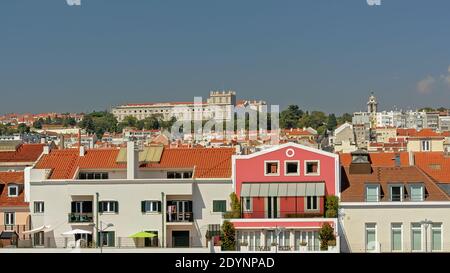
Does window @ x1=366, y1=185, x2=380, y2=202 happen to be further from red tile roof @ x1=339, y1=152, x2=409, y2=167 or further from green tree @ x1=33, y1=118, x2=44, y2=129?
→ green tree @ x1=33, y1=118, x2=44, y2=129

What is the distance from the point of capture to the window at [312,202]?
941 centimetres

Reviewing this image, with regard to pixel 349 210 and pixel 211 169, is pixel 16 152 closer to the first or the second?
pixel 211 169

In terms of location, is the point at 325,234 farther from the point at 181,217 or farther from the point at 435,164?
the point at 435,164

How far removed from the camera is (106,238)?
9953mm

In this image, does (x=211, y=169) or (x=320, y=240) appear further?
(x=211, y=169)

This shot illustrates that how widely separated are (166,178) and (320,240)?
2605 mm

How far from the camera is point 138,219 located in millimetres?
10086

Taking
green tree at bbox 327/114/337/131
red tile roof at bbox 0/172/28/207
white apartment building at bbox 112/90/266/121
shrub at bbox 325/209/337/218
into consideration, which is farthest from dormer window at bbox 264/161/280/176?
green tree at bbox 327/114/337/131

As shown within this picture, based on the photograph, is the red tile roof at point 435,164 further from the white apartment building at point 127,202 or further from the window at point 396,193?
the white apartment building at point 127,202

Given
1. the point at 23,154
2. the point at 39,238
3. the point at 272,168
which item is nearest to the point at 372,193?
the point at 272,168

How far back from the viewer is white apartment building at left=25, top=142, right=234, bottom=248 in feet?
32.4
